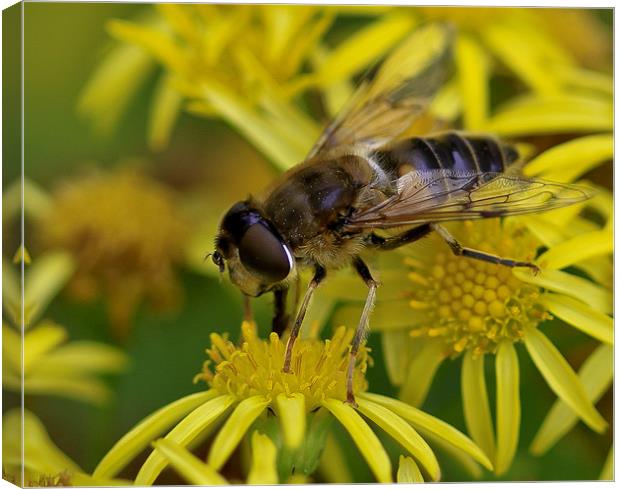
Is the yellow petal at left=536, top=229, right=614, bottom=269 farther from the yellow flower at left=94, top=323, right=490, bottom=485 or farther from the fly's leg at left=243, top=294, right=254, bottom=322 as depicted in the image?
the fly's leg at left=243, top=294, right=254, bottom=322

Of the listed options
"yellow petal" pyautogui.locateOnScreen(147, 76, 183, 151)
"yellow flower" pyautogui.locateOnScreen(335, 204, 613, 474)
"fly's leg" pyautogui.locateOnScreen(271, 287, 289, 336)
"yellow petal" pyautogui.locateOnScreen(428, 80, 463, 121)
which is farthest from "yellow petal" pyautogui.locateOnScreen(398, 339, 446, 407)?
"yellow petal" pyautogui.locateOnScreen(147, 76, 183, 151)

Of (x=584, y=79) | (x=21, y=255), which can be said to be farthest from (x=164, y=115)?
(x=584, y=79)

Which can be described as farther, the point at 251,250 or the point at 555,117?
the point at 555,117

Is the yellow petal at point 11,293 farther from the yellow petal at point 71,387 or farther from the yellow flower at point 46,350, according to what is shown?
the yellow petal at point 71,387

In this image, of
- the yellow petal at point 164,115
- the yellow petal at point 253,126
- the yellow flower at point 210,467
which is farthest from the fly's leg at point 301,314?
the yellow petal at point 164,115

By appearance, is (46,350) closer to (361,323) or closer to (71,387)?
(71,387)

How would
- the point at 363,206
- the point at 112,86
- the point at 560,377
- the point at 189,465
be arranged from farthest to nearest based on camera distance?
the point at 112,86
the point at 560,377
the point at 363,206
the point at 189,465

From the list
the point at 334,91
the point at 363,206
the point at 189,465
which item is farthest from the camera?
the point at 334,91
